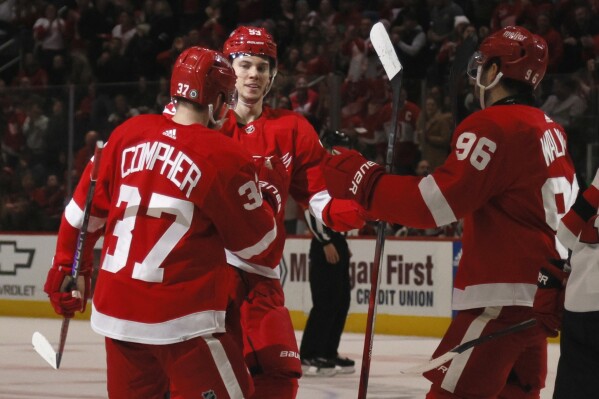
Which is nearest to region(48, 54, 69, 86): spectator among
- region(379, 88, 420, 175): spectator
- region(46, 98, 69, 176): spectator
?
region(46, 98, 69, 176): spectator

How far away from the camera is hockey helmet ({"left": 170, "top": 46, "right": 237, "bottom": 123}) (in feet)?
11.4

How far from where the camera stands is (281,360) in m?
4.16

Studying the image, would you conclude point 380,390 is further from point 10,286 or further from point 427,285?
point 10,286

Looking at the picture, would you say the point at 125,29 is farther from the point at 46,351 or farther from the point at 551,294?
the point at 551,294

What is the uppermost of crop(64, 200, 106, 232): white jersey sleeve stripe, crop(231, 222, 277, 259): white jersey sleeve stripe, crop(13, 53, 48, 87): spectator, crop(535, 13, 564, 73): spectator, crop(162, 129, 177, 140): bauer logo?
crop(162, 129, 177, 140): bauer logo

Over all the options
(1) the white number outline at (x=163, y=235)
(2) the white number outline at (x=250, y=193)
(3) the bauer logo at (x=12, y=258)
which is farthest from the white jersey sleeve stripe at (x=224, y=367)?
(3) the bauer logo at (x=12, y=258)

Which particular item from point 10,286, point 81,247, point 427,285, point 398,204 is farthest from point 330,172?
point 10,286

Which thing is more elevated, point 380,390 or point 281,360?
point 281,360

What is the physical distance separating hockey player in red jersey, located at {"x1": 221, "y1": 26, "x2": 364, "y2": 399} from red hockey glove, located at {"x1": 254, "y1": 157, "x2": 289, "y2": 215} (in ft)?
0.37

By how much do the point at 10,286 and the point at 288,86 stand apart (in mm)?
3727

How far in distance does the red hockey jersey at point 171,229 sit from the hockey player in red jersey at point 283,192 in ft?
2.48

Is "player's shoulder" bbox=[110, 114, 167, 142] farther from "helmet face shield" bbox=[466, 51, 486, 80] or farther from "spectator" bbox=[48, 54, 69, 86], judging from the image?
"spectator" bbox=[48, 54, 69, 86]

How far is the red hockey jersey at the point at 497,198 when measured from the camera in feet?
11.7

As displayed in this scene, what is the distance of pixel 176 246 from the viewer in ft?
10.9
